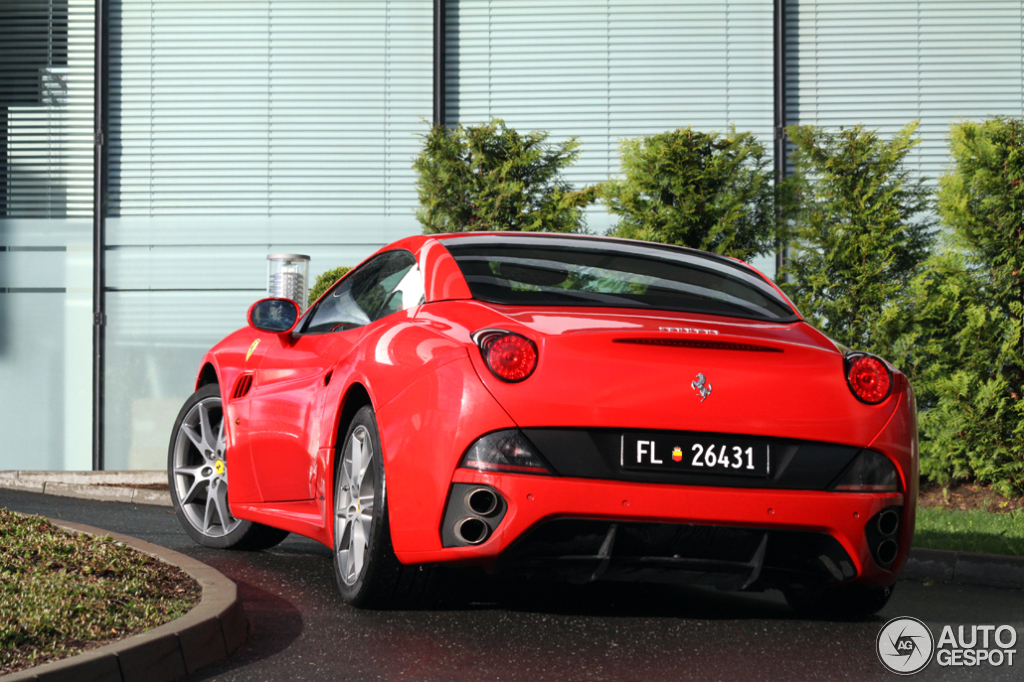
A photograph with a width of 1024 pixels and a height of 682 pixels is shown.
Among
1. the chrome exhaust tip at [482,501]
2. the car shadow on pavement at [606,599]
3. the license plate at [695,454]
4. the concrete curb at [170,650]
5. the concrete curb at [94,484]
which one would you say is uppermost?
the license plate at [695,454]

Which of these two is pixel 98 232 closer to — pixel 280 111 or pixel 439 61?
pixel 280 111

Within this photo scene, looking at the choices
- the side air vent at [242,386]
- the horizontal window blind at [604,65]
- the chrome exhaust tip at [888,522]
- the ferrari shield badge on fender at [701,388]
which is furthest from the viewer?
the horizontal window blind at [604,65]

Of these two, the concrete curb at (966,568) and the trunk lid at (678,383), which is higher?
the trunk lid at (678,383)

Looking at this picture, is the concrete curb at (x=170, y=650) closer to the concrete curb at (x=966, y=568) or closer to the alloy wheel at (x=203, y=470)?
the alloy wheel at (x=203, y=470)

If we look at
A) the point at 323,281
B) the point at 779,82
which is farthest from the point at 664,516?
the point at 779,82

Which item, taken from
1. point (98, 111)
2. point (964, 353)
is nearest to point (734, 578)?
point (964, 353)

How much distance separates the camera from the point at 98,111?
15406 mm

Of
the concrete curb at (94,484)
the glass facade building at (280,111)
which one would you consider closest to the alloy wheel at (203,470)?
the concrete curb at (94,484)

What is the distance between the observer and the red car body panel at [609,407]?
12.3 feet

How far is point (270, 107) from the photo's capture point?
15578mm

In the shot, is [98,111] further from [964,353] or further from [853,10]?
[964,353]

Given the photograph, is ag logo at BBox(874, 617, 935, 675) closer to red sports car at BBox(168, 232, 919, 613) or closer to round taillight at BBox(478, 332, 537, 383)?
red sports car at BBox(168, 232, 919, 613)

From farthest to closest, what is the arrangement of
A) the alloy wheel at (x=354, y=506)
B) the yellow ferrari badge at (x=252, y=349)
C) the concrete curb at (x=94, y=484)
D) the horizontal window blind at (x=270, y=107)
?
1. the horizontal window blind at (x=270, y=107)
2. the concrete curb at (x=94, y=484)
3. the yellow ferrari badge at (x=252, y=349)
4. the alloy wheel at (x=354, y=506)

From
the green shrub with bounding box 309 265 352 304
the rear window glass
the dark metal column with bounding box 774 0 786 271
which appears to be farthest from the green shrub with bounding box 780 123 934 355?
the rear window glass
